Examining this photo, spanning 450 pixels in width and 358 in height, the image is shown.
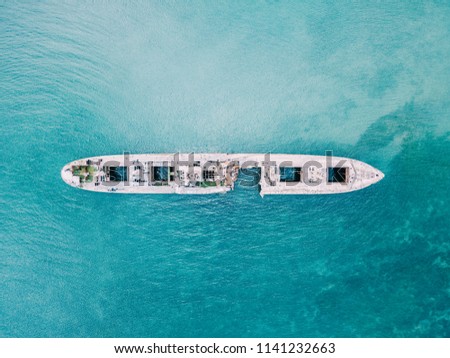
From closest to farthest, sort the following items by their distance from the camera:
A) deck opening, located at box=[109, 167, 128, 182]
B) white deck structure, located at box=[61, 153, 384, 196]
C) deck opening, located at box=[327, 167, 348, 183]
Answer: white deck structure, located at box=[61, 153, 384, 196] < deck opening, located at box=[327, 167, 348, 183] < deck opening, located at box=[109, 167, 128, 182]

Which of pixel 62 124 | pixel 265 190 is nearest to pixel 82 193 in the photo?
pixel 62 124

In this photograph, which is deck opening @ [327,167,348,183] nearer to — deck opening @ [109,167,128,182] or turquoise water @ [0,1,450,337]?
turquoise water @ [0,1,450,337]

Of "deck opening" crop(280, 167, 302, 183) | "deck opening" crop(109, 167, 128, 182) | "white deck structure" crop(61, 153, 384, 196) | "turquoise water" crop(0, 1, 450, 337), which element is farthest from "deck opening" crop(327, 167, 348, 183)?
"deck opening" crop(109, 167, 128, 182)

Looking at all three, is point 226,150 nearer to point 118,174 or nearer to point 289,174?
point 289,174

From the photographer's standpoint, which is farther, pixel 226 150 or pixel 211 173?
pixel 226 150

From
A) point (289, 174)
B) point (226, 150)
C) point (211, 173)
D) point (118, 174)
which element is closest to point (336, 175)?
point (289, 174)

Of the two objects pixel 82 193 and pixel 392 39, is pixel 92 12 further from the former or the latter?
pixel 392 39
